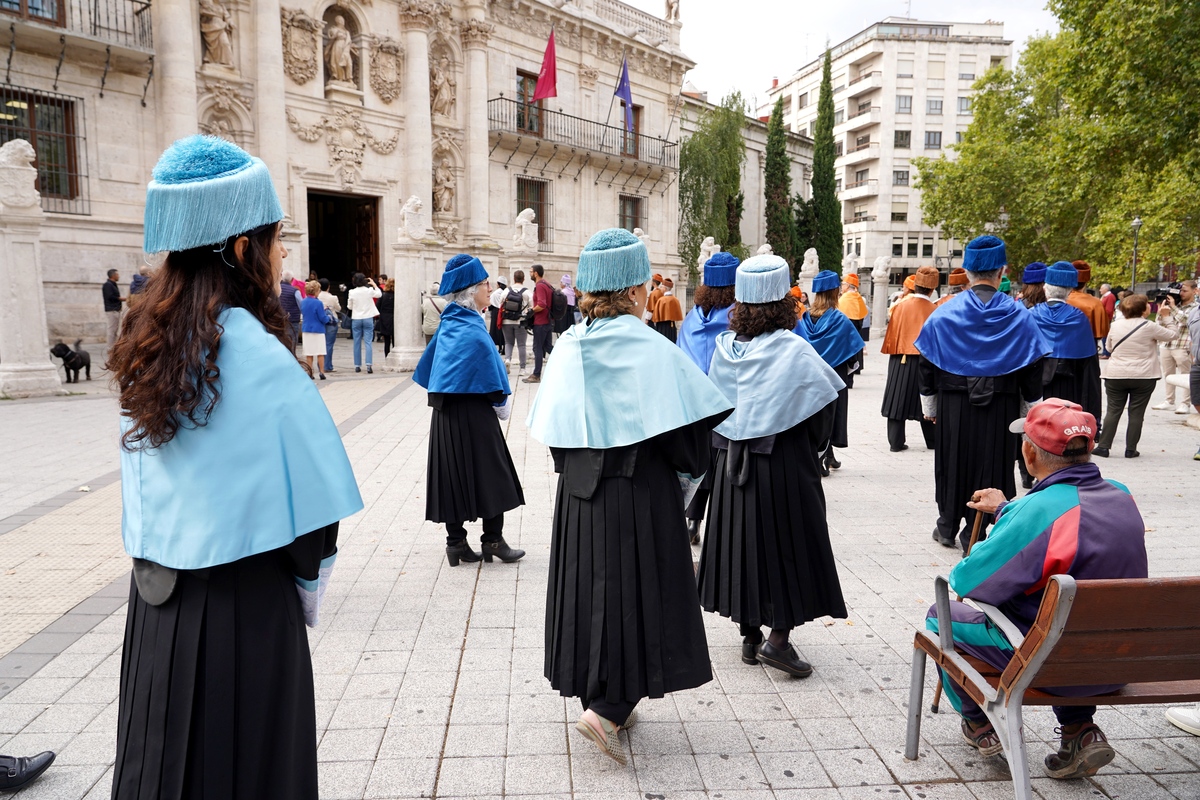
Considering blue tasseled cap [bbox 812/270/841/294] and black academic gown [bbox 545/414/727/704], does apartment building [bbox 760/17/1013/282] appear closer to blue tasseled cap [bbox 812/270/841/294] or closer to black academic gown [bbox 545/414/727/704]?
blue tasseled cap [bbox 812/270/841/294]

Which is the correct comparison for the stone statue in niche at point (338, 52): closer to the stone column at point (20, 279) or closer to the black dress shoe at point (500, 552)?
the stone column at point (20, 279)

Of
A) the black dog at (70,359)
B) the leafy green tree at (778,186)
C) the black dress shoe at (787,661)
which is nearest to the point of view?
the black dress shoe at (787,661)

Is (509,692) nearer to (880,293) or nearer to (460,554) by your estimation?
(460,554)

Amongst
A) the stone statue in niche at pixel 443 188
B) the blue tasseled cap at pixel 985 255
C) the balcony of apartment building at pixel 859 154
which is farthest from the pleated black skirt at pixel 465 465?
the balcony of apartment building at pixel 859 154

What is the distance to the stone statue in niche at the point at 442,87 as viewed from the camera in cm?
2370

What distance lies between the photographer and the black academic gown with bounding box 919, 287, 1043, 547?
536 cm

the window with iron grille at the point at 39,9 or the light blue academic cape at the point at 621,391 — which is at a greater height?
the window with iron grille at the point at 39,9

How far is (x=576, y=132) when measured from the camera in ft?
94.5

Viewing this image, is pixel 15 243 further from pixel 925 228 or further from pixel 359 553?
pixel 925 228

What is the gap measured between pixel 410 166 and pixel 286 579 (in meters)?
22.4

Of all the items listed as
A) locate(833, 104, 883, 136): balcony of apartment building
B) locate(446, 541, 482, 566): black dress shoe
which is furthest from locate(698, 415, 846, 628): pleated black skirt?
locate(833, 104, 883, 136): balcony of apartment building

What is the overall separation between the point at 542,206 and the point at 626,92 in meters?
5.36

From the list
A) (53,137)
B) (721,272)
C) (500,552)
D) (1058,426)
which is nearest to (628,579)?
(1058,426)

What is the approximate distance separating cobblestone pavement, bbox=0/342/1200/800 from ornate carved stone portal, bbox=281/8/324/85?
16639 mm
